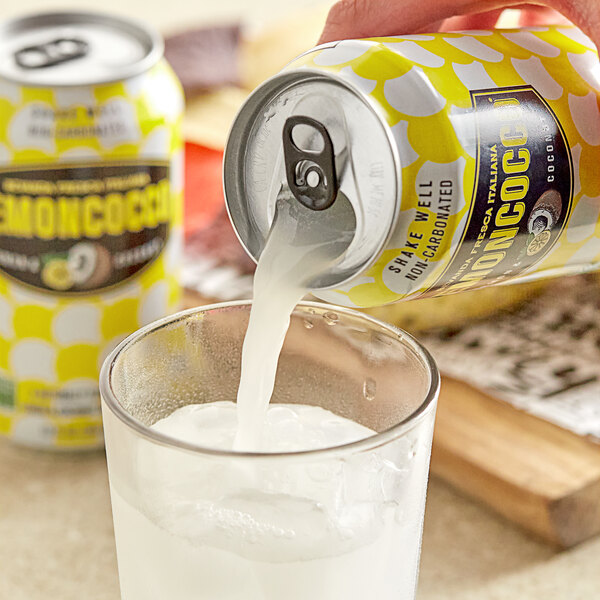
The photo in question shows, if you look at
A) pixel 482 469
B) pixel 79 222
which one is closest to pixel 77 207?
pixel 79 222

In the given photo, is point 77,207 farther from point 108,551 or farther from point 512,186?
point 512,186

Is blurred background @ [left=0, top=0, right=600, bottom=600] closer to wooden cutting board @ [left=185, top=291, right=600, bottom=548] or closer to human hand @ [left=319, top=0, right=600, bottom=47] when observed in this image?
wooden cutting board @ [left=185, top=291, right=600, bottom=548]

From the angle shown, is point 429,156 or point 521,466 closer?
point 429,156

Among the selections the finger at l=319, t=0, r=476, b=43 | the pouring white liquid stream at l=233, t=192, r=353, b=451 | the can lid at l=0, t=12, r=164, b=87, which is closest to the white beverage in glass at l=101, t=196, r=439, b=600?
the pouring white liquid stream at l=233, t=192, r=353, b=451

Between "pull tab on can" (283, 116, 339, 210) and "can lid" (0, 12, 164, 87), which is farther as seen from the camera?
"can lid" (0, 12, 164, 87)

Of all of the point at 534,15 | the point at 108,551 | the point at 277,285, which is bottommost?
the point at 108,551

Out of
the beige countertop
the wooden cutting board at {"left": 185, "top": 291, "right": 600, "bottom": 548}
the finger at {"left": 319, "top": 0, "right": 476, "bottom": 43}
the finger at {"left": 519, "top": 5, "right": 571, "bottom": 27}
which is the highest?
the finger at {"left": 319, "top": 0, "right": 476, "bottom": 43}
